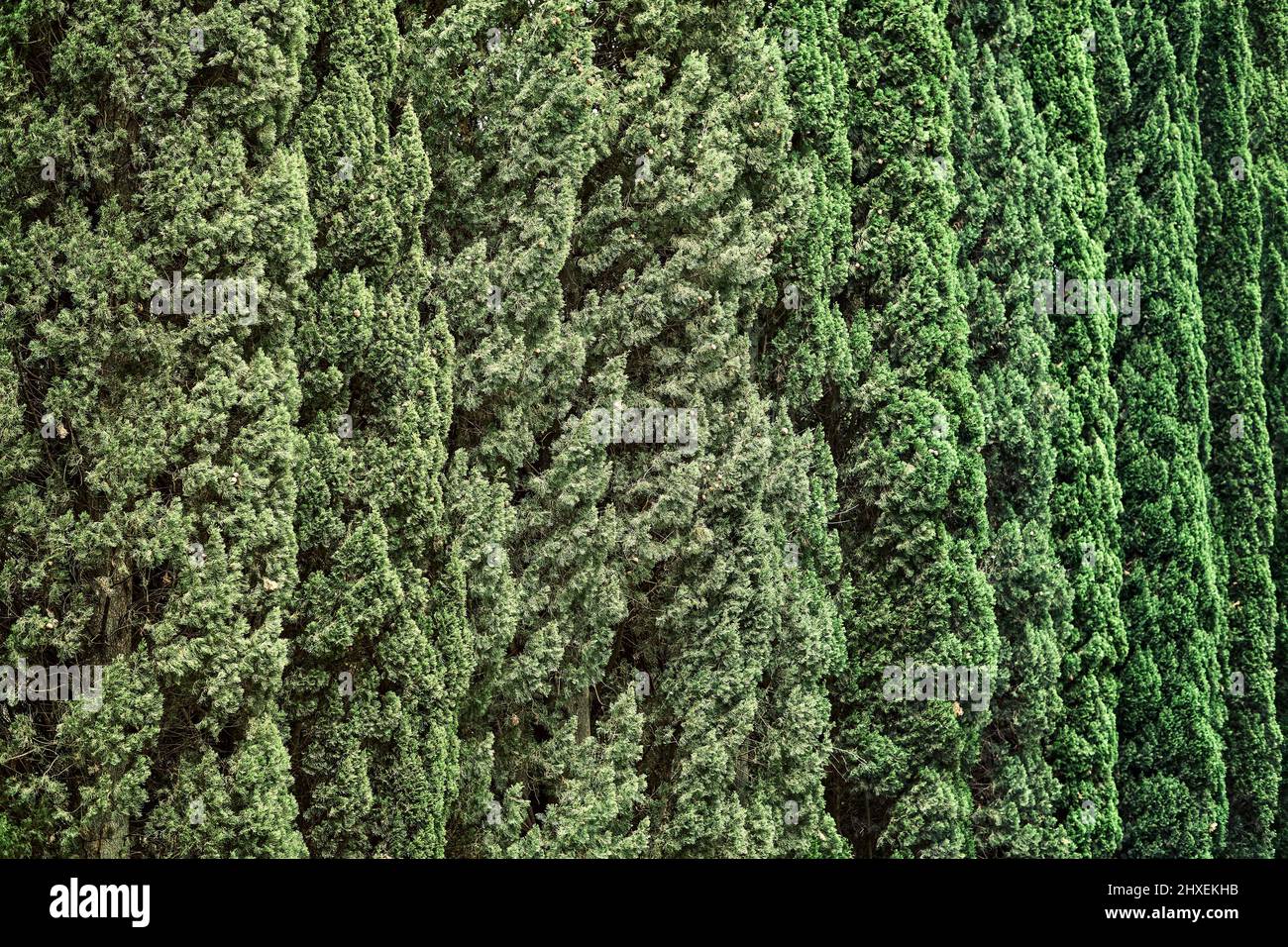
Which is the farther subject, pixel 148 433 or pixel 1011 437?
pixel 1011 437

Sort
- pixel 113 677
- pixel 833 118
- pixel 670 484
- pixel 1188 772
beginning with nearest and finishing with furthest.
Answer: pixel 113 677
pixel 670 484
pixel 833 118
pixel 1188 772

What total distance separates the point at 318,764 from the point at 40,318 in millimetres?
2470

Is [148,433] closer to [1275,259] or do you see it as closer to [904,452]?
[904,452]

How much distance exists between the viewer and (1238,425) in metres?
13.0

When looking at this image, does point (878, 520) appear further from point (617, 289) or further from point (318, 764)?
point (318, 764)

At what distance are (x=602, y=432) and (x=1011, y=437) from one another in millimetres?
3532

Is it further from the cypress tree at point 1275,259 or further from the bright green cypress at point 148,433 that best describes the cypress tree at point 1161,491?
the bright green cypress at point 148,433

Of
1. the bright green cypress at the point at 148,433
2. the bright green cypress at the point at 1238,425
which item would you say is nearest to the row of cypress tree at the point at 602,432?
the bright green cypress at the point at 148,433

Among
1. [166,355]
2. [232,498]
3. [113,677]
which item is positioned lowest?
[113,677]

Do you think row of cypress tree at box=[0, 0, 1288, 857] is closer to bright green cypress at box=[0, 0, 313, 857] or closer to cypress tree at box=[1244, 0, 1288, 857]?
bright green cypress at box=[0, 0, 313, 857]

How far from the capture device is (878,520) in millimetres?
9727

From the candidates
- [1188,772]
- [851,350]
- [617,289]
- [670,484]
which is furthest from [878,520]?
[1188,772]

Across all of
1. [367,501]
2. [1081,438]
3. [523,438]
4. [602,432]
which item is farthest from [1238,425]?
[367,501]

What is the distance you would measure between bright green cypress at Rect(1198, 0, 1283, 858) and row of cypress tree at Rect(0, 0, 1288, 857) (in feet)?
3.02
